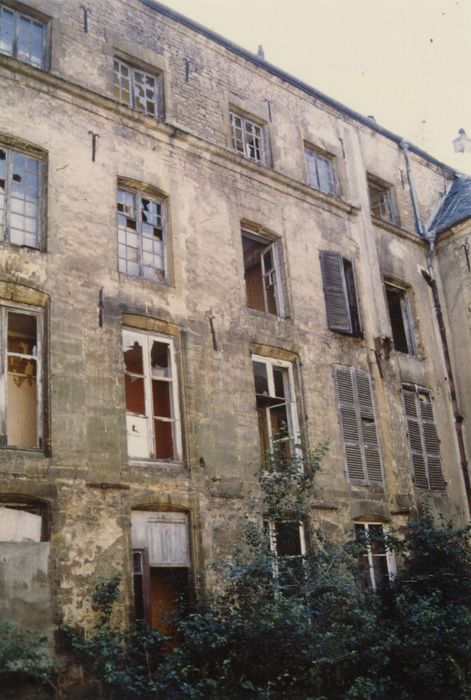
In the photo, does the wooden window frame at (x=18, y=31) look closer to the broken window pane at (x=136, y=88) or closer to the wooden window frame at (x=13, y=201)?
the broken window pane at (x=136, y=88)

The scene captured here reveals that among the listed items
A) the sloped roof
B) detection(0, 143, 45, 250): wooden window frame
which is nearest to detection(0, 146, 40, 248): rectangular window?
detection(0, 143, 45, 250): wooden window frame

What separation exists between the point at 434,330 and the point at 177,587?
388 inches

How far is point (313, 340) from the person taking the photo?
1558cm

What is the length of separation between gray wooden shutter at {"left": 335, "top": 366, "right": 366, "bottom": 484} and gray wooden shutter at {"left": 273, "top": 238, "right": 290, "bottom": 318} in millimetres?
1663

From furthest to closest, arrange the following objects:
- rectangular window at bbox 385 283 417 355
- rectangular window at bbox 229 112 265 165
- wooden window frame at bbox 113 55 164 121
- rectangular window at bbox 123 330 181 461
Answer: rectangular window at bbox 385 283 417 355 < rectangular window at bbox 229 112 265 165 < wooden window frame at bbox 113 55 164 121 < rectangular window at bbox 123 330 181 461

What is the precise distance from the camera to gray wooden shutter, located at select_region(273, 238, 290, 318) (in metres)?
15.6

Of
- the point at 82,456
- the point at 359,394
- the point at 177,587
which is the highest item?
the point at 359,394

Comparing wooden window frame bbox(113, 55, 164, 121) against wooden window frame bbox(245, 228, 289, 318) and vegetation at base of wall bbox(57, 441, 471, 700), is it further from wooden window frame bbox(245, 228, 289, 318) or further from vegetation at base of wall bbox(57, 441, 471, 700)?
vegetation at base of wall bbox(57, 441, 471, 700)

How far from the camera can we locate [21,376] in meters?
11.5

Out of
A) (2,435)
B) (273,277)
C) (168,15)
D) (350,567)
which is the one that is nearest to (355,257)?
(273,277)

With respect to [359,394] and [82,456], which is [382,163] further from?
[82,456]

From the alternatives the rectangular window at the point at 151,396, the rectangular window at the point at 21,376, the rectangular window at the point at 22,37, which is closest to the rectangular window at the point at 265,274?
the rectangular window at the point at 151,396

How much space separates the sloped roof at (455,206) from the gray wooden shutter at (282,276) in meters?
5.41

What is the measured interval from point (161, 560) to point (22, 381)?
3.59 meters
